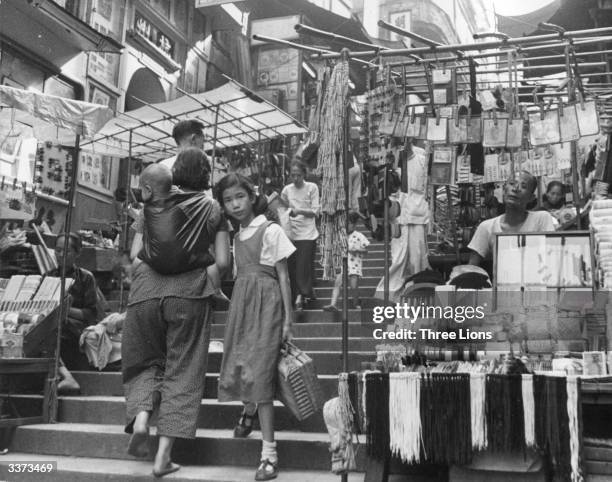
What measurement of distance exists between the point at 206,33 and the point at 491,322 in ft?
51.3

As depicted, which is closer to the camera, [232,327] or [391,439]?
[391,439]

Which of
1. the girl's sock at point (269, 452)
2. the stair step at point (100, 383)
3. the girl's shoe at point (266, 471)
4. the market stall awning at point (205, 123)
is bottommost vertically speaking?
the girl's shoe at point (266, 471)

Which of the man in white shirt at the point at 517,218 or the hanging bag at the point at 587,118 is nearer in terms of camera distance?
the hanging bag at the point at 587,118

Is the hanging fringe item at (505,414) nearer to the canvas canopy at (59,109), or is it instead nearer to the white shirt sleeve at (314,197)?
the canvas canopy at (59,109)

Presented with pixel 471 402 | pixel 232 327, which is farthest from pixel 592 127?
pixel 232 327

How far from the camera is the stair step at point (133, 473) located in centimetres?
428

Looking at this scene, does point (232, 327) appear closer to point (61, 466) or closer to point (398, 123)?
point (61, 466)

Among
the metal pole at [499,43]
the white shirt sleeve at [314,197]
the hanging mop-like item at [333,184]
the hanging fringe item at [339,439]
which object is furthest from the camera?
the white shirt sleeve at [314,197]

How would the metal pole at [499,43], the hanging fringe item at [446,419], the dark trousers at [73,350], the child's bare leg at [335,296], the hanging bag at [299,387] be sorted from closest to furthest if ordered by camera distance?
the hanging fringe item at [446,419] < the hanging bag at [299,387] < the metal pole at [499,43] < the dark trousers at [73,350] < the child's bare leg at [335,296]

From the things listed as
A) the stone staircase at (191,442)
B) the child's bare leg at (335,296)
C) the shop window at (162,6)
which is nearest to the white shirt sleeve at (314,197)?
the child's bare leg at (335,296)

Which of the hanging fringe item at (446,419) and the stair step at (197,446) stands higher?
the hanging fringe item at (446,419)

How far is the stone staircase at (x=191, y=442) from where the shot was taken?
449 centimetres

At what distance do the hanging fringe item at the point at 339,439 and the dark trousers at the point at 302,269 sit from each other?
4.11 m

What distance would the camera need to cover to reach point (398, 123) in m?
6.00
